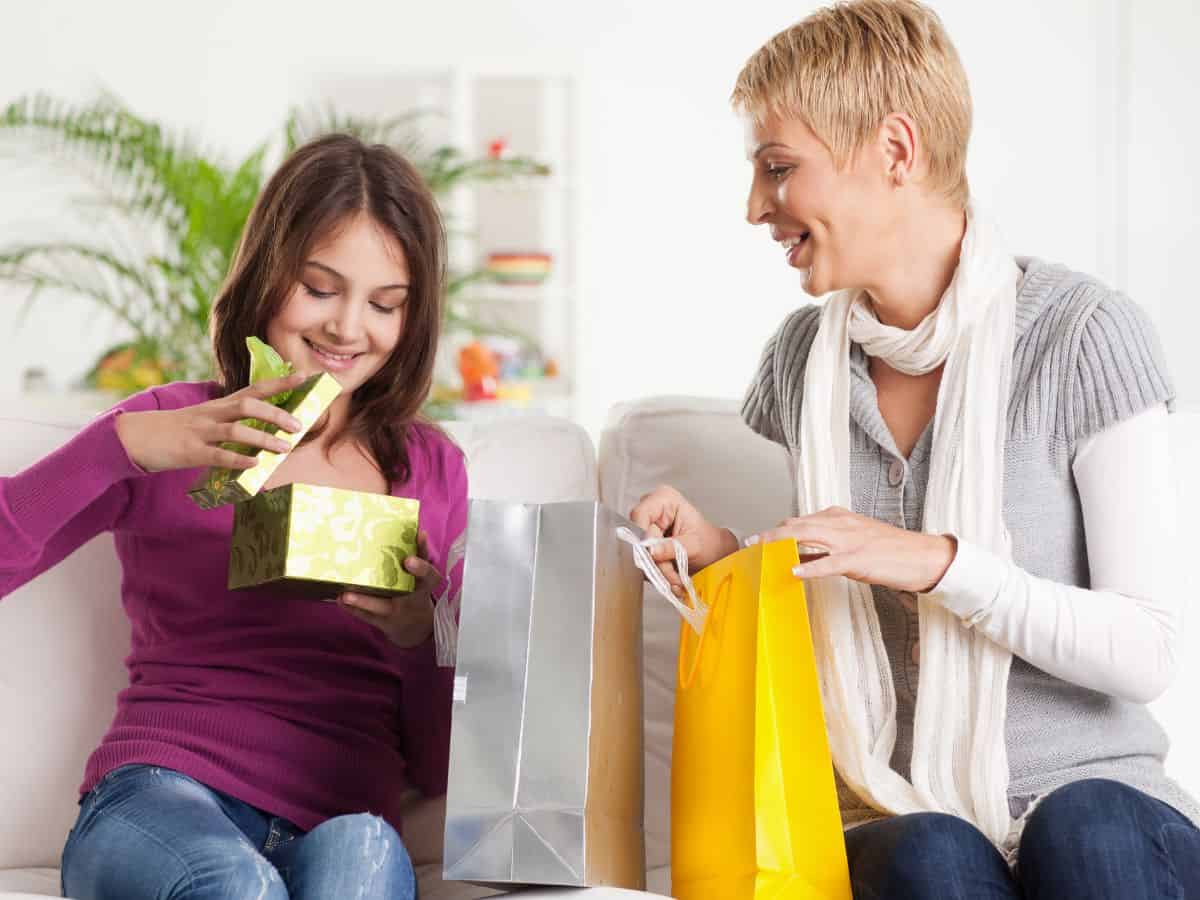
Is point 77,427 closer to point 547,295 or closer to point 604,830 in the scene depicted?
point 604,830

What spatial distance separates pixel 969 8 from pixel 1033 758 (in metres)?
4.37

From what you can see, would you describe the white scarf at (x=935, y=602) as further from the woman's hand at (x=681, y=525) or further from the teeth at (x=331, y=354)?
the teeth at (x=331, y=354)

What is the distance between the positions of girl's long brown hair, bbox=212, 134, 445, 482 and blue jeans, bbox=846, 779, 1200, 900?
28.9 inches

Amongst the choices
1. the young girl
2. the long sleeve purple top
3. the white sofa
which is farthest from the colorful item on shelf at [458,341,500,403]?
the long sleeve purple top

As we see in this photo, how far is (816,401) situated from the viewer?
150cm

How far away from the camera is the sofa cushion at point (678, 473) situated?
1700mm

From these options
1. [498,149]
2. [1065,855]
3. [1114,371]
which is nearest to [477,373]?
[498,149]

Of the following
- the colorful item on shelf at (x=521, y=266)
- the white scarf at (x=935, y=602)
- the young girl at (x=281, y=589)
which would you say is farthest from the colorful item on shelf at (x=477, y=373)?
the white scarf at (x=935, y=602)

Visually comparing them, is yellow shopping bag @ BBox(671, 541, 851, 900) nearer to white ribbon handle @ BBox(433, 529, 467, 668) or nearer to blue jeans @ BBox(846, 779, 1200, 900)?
blue jeans @ BBox(846, 779, 1200, 900)

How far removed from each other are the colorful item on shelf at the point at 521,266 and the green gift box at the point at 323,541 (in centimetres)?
351

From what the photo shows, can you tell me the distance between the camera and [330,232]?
4.90 ft

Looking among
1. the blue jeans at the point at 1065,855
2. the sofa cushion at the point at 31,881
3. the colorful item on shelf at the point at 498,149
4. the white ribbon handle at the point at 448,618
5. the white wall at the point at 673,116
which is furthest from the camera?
the white wall at the point at 673,116

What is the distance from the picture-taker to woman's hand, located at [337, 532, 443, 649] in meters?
1.31

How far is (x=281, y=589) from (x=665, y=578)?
0.39 m
